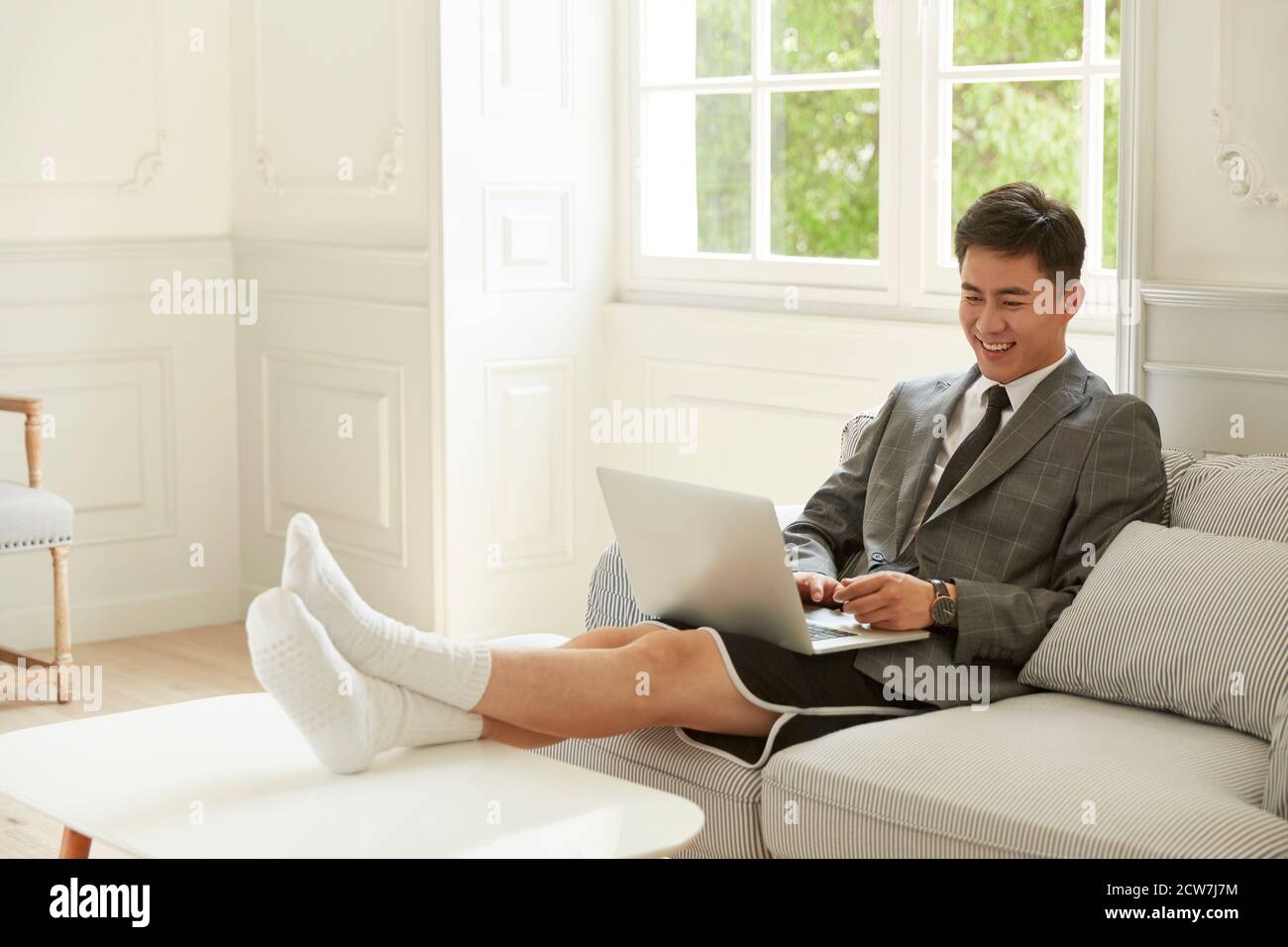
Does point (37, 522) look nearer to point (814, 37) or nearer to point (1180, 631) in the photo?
point (814, 37)

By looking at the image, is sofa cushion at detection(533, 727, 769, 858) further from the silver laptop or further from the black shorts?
the silver laptop

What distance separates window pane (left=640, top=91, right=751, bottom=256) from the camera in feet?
14.2

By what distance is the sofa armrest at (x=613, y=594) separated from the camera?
2.85 meters

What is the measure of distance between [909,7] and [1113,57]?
52cm

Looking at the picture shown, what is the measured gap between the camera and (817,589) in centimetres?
255

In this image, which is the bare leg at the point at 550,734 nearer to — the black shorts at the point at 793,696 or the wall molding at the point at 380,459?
the black shorts at the point at 793,696

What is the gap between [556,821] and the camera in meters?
1.95

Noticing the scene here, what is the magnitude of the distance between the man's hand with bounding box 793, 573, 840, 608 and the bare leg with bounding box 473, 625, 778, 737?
0.23m

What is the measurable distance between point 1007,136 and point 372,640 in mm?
2522

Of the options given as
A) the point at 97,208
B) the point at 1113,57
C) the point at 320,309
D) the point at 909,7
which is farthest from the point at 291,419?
the point at 1113,57

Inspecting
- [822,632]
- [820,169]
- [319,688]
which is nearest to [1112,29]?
[820,169]
